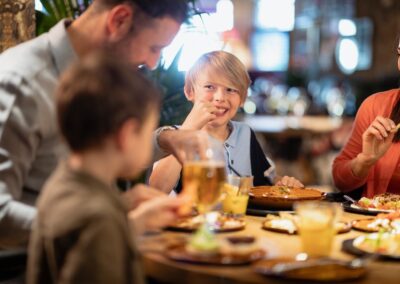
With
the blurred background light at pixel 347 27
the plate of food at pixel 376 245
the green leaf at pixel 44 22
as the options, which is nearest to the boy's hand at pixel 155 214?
the plate of food at pixel 376 245

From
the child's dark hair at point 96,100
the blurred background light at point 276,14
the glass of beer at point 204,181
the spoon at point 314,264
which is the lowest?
the blurred background light at point 276,14

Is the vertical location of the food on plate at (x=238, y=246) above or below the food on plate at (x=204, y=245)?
below

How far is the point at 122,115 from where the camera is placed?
4.95 feet

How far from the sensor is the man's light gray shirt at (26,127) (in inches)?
73.7

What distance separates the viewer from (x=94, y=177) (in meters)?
1.52

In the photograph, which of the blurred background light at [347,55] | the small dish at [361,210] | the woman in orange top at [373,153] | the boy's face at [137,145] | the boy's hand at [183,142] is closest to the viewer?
the boy's face at [137,145]

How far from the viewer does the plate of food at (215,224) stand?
80.1 inches

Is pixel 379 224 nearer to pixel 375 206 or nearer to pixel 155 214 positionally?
pixel 375 206

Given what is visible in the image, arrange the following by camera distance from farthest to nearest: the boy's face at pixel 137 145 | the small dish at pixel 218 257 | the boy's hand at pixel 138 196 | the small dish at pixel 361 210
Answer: the small dish at pixel 361 210 < the boy's hand at pixel 138 196 < the small dish at pixel 218 257 < the boy's face at pixel 137 145

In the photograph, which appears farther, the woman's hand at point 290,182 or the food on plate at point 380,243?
the woman's hand at point 290,182

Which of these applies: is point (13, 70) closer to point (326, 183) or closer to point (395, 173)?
point (395, 173)

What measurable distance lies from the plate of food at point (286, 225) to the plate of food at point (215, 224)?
0.25 ft

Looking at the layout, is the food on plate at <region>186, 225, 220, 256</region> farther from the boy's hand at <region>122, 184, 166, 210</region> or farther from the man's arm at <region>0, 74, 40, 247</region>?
the man's arm at <region>0, 74, 40, 247</region>

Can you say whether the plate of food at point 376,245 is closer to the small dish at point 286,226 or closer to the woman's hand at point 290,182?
the small dish at point 286,226
